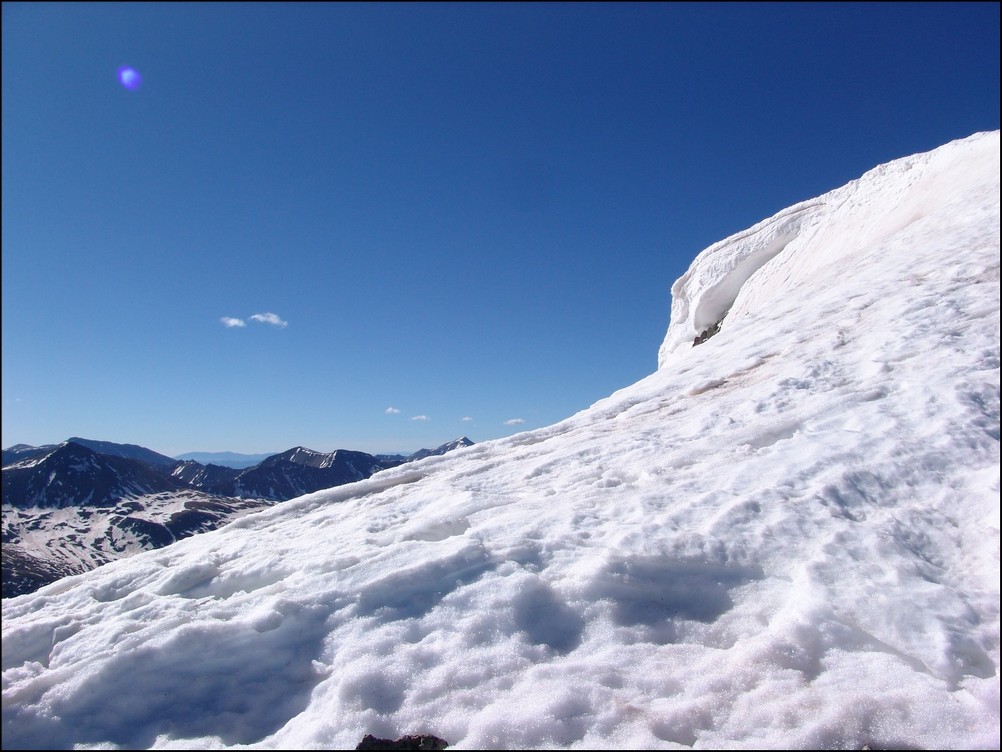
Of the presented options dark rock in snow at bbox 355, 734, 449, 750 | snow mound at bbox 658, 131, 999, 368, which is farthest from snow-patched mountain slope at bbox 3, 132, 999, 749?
snow mound at bbox 658, 131, 999, 368

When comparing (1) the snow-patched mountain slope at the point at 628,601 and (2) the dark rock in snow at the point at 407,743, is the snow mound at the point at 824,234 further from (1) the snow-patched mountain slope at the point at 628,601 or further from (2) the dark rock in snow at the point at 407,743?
(2) the dark rock in snow at the point at 407,743

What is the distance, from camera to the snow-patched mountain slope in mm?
5250

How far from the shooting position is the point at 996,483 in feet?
21.8

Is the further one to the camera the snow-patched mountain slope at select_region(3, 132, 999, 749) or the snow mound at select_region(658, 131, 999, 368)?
the snow mound at select_region(658, 131, 999, 368)

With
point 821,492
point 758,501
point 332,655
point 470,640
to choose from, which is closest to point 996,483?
point 821,492

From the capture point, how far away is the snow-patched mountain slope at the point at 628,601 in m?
5.25

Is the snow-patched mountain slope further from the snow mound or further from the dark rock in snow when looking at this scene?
the snow mound

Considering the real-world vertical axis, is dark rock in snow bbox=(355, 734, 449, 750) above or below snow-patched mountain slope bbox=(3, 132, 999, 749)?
below

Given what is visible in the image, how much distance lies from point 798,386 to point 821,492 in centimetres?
349

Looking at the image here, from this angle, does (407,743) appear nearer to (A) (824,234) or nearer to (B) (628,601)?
(B) (628,601)

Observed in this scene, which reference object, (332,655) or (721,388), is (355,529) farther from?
(721,388)

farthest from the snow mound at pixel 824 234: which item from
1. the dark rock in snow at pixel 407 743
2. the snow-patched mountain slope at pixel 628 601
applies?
the dark rock in snow at pixel 407 743

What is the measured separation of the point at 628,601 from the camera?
6.57m

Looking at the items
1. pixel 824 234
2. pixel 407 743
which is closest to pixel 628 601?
pixel 407 743
